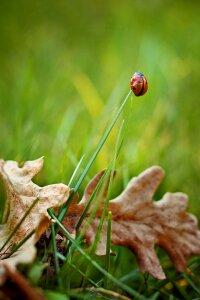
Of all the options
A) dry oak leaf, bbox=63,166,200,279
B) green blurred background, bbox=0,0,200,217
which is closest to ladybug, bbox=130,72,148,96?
green blurred background, bbox=0,0,200,217

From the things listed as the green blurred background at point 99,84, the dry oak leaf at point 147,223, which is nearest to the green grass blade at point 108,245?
the dry oak leaf at point 147,223

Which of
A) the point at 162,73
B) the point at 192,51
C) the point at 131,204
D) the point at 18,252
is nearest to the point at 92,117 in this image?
the point at 162,73

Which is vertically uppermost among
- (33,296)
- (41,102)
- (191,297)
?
(33,296)

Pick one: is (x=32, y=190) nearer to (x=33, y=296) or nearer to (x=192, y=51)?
(x=33, y=296)

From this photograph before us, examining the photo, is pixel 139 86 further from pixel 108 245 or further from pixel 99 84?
pixel 99 84

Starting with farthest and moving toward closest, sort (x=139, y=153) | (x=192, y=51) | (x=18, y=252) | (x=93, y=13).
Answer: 1. (x=93, y=13)
2. (x=192, y=51)
3. (x=139, y=153)
4. (x=18, y=252)

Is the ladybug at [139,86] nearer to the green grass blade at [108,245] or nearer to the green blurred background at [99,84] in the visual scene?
the green blurred background at [99,84]

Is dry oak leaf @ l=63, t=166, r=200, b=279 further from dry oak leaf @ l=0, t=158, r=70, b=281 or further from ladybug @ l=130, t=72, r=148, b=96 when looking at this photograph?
ladybug @ l=130, t=72, r=148, b=96
